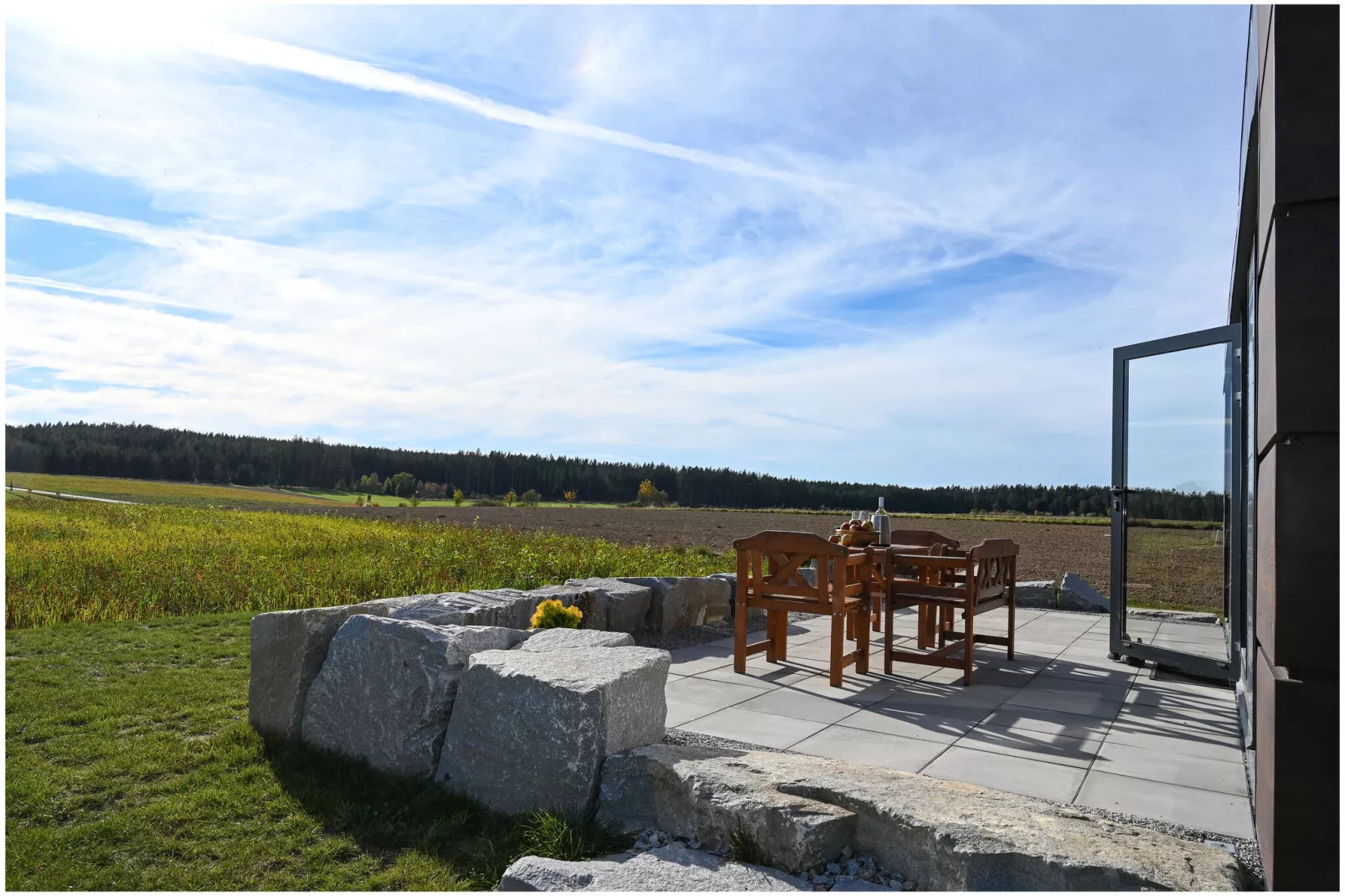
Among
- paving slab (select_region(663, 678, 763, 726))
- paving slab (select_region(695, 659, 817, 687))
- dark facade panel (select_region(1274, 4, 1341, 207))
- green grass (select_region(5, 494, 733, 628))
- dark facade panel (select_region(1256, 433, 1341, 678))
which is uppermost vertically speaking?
dark facade panel (select_region(1274, 4, 1341, 207))

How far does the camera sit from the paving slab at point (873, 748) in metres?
3.20

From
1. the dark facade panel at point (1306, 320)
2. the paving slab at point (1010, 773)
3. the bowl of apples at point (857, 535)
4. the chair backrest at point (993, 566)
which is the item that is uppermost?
the dark facade panel at point (1306, 320)

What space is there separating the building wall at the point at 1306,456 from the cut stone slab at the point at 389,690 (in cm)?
266

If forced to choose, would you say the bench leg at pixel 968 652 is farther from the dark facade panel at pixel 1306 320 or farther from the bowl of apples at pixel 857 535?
the dark facade panel at pixel 1306 320

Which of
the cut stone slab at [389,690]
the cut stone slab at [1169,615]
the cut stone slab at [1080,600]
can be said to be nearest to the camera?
the cut stone slab at [389,690]

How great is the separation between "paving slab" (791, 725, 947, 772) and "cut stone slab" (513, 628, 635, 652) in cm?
93

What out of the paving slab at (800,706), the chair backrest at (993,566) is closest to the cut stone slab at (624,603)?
the paving slab at (800,706)

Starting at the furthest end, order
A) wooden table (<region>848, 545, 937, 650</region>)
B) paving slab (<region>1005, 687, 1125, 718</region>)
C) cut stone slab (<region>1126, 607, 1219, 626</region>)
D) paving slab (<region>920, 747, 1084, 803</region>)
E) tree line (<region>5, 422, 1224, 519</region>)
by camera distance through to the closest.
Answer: tree line (<region>5, 422, 1224, 519</region>), wooden table (<region>848, 545, 937, 650</region>), cut stone slab (<region>1126, 607, 1219, 626</region>), paving slab (<region>1005, 687, 1125, 718</region>), paving slab (<region>920, 747, 1084, 803</region>)

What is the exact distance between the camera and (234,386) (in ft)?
59.1

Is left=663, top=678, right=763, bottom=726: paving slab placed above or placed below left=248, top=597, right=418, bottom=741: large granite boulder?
below

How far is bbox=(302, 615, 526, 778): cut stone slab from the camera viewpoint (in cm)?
312

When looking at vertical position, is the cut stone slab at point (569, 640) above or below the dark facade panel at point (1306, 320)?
below

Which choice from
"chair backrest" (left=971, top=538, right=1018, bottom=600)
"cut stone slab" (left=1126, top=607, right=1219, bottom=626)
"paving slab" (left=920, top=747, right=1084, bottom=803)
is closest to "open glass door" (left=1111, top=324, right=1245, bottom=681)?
"cut stone slab" (left=1126, top=607, right=1219, bottom=626)

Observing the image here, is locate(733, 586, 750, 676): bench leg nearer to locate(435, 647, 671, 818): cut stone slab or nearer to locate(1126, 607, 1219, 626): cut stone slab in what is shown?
locate(435, 647, 671, 818): cut stone slab
